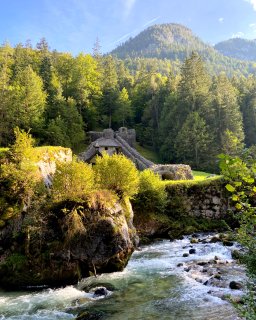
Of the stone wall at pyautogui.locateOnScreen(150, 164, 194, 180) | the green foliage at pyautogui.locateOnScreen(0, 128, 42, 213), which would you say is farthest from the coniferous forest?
the green foliage at pyautogui.locateOnScreen(0, 128, 42, 213)

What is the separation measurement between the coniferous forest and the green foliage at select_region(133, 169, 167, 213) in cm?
1885

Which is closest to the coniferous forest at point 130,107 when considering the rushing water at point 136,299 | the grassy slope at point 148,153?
the grassy slope at point 148,153

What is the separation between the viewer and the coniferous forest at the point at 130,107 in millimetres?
55594

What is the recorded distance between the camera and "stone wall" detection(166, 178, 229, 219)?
36312mm

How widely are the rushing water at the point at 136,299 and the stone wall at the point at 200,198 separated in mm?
13584

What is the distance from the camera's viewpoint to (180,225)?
114 feet

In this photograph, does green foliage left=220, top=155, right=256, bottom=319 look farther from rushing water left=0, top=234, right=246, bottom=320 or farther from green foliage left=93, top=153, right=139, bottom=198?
green foliage left=93, top=153, right=139, bottom=198

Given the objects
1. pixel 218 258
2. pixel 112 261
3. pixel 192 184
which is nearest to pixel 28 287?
pixel 112 261

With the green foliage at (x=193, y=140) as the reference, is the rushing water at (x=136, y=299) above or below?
below

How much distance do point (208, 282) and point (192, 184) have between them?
1840 cm

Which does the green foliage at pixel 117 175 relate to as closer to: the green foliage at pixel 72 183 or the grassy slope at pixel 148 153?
the green foliage at pixel 72 183

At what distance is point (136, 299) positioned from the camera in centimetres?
1728

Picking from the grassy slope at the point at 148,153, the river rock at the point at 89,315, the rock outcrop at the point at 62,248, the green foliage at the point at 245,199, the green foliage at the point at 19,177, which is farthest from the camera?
the grassy slope at the point at 148,153

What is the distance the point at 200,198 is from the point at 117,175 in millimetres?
13868
